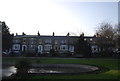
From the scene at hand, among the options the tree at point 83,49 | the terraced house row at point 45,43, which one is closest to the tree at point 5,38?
the tree at point 83,49

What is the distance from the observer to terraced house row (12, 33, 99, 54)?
74.7 metres

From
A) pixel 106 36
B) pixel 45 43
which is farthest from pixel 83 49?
pixel 45 43

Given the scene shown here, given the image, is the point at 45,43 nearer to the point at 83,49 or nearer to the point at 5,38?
the point at 83,49

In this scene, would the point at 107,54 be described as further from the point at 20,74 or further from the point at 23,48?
the point at 20,74

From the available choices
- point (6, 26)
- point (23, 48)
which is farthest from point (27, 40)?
point (6, 26)

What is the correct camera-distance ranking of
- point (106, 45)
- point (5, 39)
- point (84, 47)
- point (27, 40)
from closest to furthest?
point (5, 39) → point (84, 47) → point (106, 45) → point (27, 40)

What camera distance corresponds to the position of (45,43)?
7500 cm

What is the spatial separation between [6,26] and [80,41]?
64.4 feet

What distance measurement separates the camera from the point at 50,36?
3024 inches

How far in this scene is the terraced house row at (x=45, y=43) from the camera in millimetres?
74688

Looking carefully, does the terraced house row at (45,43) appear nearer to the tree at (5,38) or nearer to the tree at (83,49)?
the tree at (83,49)

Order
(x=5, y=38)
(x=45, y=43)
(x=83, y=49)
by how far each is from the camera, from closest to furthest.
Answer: (x=5, y=38)
(x=83, y=49)
(x=45, y=43)

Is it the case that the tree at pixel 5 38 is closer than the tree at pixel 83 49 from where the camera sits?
Yes

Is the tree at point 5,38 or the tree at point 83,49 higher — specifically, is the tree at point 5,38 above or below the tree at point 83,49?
above
